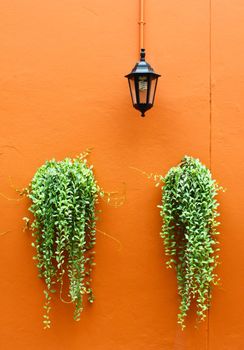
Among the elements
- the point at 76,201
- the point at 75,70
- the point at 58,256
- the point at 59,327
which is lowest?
the point at 59,327

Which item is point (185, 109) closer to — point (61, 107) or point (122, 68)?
point (122, 68)

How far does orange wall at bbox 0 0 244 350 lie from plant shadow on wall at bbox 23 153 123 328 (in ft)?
0.34

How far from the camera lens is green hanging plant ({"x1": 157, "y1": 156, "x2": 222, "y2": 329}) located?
160 inches

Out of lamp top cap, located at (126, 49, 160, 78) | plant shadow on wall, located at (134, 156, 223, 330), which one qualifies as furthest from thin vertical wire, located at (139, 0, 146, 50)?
plant shadow on wall, located at (134, 156, 223, 330)

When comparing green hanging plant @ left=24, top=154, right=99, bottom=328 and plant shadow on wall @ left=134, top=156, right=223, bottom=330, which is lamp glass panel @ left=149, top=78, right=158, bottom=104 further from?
green hanging plant @ left=24, top=154, right=99, bottom=328

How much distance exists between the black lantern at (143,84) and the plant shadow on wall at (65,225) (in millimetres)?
630

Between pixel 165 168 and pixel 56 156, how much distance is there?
0.85m

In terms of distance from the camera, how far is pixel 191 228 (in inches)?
159

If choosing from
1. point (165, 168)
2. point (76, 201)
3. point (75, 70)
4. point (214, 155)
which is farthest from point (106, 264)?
point (75, 70)

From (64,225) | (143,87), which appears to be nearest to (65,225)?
(64,225)

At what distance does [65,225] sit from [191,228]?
0.91 m

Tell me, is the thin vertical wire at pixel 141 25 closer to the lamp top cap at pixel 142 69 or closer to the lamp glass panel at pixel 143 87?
the lamp top cap at pixel 142 69

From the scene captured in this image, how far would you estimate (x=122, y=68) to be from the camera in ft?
14.4

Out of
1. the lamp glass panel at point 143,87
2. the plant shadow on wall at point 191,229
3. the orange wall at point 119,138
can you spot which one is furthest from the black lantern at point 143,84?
the plant shadow on wall at point 191,229
